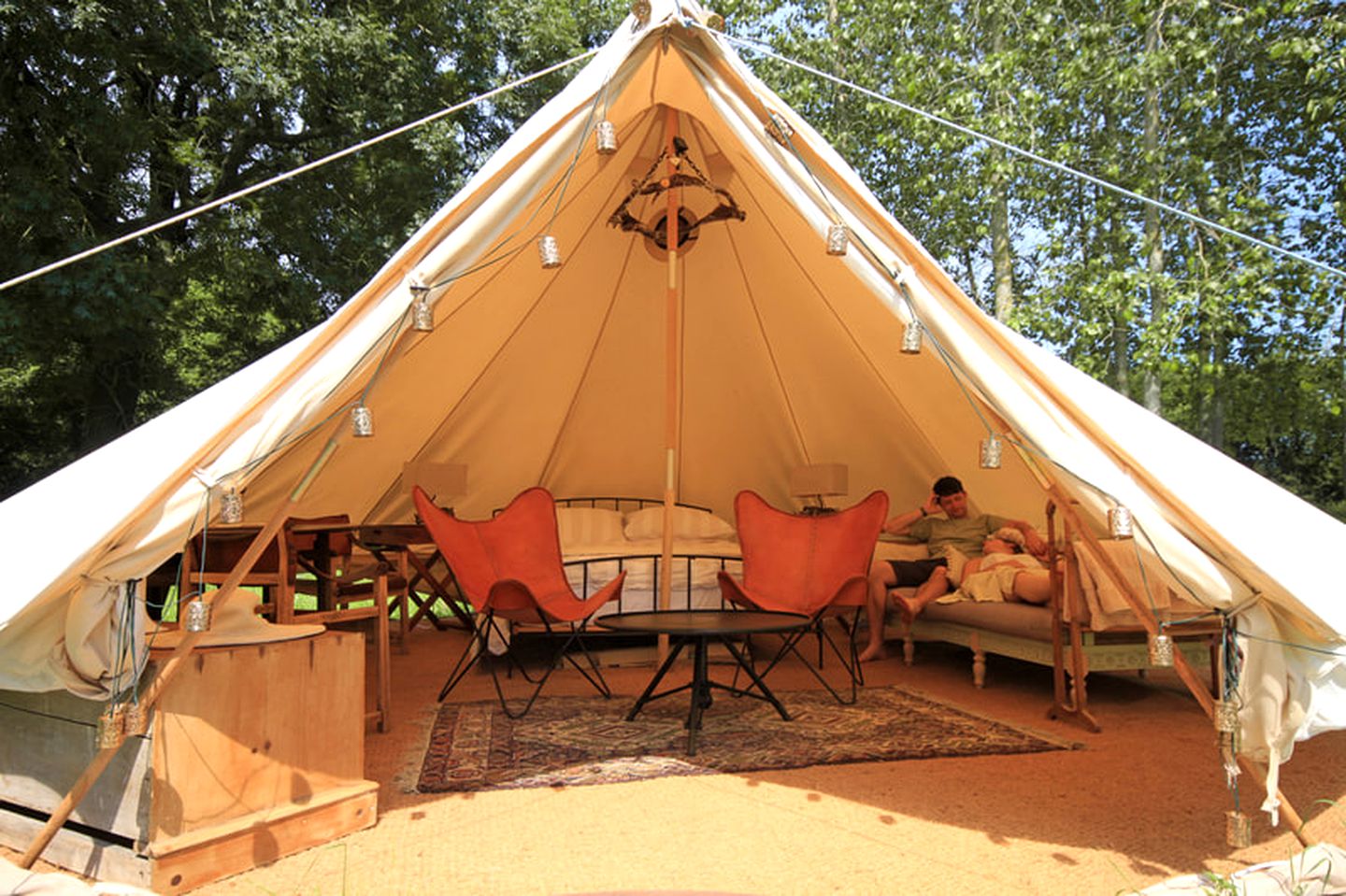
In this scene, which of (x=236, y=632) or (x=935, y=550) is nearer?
(x=236, y=632)

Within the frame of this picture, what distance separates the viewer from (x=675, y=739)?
390 cm

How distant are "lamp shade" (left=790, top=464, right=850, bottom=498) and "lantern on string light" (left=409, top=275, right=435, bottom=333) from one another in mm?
4279

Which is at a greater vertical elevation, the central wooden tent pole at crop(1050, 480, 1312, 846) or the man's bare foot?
the central wooden tent pole at crop(1050, 480, 1312, 846)

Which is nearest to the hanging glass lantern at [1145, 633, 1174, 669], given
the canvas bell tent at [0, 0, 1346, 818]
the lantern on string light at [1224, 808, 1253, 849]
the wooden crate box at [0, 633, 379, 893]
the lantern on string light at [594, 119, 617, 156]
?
the canvas bell tent at [0, 0, 1346, 818]

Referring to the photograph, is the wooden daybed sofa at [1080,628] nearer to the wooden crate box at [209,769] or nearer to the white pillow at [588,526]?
the white pillow at [588,526]

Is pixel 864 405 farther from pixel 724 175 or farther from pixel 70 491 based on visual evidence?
pixel 70 491

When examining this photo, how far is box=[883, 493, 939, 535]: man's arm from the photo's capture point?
6.14 m

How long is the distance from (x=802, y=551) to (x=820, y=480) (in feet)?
5.49

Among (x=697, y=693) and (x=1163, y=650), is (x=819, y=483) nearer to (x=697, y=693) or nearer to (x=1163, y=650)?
(x=697, y=693)

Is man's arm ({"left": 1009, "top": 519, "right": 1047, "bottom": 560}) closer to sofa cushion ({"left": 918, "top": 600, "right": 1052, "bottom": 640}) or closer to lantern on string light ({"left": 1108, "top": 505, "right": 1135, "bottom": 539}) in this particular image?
sofa cushion ({"left": 918, "top": 600, "right": 1052, "bottom": 640})

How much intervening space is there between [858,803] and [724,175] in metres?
3.02

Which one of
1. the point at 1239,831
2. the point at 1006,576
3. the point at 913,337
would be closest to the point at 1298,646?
the point at 1239,831

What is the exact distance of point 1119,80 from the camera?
28.1 feet

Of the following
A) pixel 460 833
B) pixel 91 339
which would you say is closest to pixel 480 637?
pixel 460 833
